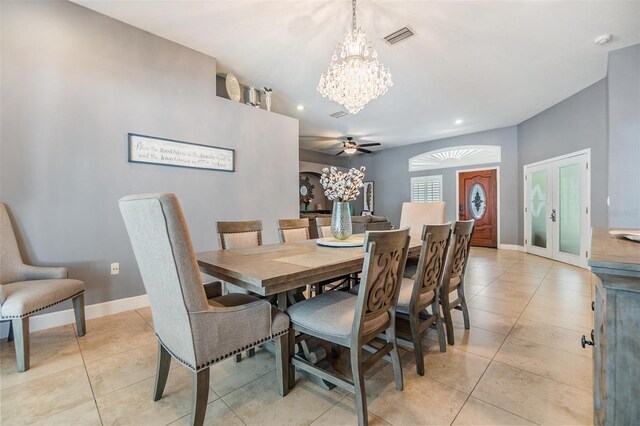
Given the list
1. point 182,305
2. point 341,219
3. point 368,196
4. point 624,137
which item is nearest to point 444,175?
point 368,196

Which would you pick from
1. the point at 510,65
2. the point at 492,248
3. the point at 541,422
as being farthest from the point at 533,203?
the point at 541,422

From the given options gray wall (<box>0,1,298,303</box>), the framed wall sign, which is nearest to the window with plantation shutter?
the framed wall sign

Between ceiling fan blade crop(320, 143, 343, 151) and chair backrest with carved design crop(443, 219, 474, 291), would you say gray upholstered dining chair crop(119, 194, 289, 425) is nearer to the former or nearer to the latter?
chair backrest with carved design crop(443, 219, 474, 291)

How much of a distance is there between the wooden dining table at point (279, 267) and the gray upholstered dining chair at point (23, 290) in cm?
121

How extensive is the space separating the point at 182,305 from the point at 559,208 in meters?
6.50

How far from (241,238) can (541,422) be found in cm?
232

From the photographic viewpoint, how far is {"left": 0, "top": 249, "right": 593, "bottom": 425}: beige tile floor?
1.42m

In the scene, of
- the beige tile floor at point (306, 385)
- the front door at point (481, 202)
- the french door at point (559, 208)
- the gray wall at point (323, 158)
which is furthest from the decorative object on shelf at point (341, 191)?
the gray wall at point (323, 158)

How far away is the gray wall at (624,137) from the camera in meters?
3.23

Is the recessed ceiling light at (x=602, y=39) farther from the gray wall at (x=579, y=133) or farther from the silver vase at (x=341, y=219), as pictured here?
the silver vase at (x=341, y=219)

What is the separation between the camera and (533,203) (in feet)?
19.6

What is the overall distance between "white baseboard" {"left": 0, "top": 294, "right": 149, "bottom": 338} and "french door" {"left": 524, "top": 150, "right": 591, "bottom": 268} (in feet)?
21.0

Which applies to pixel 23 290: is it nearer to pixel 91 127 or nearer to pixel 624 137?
pixel 91 127

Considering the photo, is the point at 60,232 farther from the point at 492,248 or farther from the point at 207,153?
the point at 492,248
